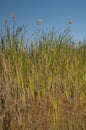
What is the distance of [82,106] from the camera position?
2.46m

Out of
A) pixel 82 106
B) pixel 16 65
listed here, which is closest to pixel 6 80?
pixel 16 65

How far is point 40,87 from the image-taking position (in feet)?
7.98

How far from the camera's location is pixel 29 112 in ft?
7.36

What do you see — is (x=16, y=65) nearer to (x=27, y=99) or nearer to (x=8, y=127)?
(x=27, y=99)

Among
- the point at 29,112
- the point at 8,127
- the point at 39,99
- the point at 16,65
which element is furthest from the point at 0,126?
the point at 16,65

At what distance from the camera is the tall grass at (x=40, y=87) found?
7.27 ft

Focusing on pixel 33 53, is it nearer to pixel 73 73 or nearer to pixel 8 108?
pixel 73 73

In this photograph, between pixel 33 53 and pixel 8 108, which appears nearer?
pixel 8 108

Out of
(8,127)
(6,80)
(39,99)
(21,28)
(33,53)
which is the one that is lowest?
(8,127)

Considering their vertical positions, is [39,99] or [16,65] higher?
[16,65]

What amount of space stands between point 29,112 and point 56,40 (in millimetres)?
961

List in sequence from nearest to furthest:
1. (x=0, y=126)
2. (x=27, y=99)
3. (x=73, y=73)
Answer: (x=0, y=126)
(x=27, y=99)
(x=73, y=73)

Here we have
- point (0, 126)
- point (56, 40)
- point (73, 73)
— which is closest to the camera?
point (0, 126)

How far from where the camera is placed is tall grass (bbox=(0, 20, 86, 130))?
221 centimetres
